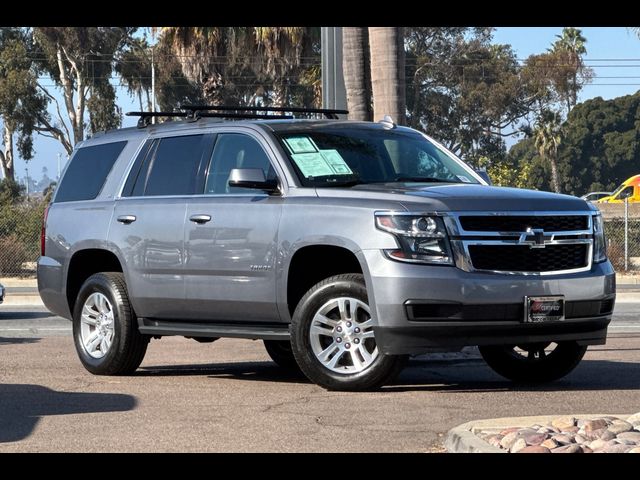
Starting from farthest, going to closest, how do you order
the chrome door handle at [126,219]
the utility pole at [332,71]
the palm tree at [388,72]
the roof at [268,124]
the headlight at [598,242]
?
the utility pole at [332,71] < the palm tree at [388,72] < the chrome door handle at [126,219] < the roof at [268,124] < the headlight at [598,242]

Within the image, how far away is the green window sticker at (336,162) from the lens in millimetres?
10195

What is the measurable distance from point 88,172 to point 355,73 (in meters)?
3.82

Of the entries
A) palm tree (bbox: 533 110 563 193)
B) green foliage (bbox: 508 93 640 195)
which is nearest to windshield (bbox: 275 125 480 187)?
palm tree (bbox: 533 110 563 193)

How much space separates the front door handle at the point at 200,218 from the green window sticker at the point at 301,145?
0.85 meters

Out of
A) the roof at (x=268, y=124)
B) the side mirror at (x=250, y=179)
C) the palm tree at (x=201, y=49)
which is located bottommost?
the side mirror at (x=250, y=179)

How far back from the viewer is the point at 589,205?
32.8ft

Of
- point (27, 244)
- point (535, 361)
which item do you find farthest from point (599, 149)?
point (535, 361)

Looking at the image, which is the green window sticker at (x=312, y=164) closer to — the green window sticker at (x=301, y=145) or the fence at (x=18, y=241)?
the green window sticker at (x=301, y=145)

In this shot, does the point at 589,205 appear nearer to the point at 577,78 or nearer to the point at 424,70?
the point at 424,70

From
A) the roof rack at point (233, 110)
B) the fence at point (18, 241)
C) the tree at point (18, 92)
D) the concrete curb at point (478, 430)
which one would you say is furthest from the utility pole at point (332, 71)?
the tree at point (18, 92)

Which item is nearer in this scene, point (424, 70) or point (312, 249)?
point (312, 249)

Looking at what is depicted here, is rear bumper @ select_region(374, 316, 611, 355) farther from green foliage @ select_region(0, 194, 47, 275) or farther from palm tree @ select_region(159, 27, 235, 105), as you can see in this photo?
palm tree @ select_region(159, 27, 235, 105)

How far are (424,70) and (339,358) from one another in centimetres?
5888
